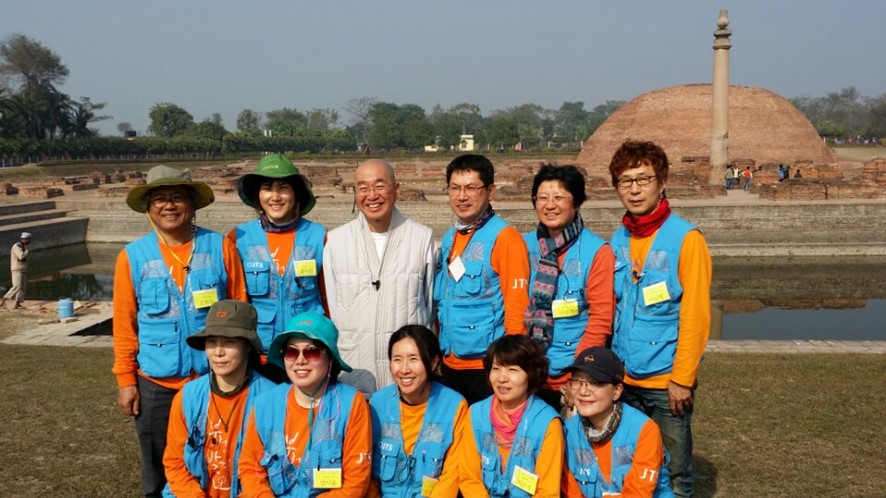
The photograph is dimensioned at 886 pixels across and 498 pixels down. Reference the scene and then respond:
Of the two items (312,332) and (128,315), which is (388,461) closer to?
(312,332)

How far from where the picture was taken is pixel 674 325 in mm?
2633

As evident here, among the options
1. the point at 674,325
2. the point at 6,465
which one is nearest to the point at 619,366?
the point at 674,325

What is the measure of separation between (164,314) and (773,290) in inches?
468

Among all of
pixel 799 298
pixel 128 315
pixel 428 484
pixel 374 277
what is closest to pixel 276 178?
pixel 374 277

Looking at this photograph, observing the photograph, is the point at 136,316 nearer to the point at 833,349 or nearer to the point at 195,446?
the point at 195,446

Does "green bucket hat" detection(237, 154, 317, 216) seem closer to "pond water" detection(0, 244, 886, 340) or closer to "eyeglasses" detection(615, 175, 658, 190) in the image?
"eyeglasses" detection(615, 175, 658, 190)

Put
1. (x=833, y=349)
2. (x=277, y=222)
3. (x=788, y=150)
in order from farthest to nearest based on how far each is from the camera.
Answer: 1. (x=788, y=150)
2. (x=833, y=349)
3. (x=277, y=222)

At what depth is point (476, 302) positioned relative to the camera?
288cm

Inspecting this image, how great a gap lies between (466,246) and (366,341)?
60 centimetres

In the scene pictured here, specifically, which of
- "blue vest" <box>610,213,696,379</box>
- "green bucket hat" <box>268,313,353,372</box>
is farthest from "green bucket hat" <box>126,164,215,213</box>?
"blue vest" <box>610,213,696,379</box>

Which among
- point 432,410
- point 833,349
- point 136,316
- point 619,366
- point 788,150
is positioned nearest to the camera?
point 619,366

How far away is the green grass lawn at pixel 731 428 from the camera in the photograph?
11.7 ft

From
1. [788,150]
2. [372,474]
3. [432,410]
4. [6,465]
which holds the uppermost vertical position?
[788,150]

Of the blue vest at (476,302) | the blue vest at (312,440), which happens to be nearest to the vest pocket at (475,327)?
the blue vest at (476,302)
